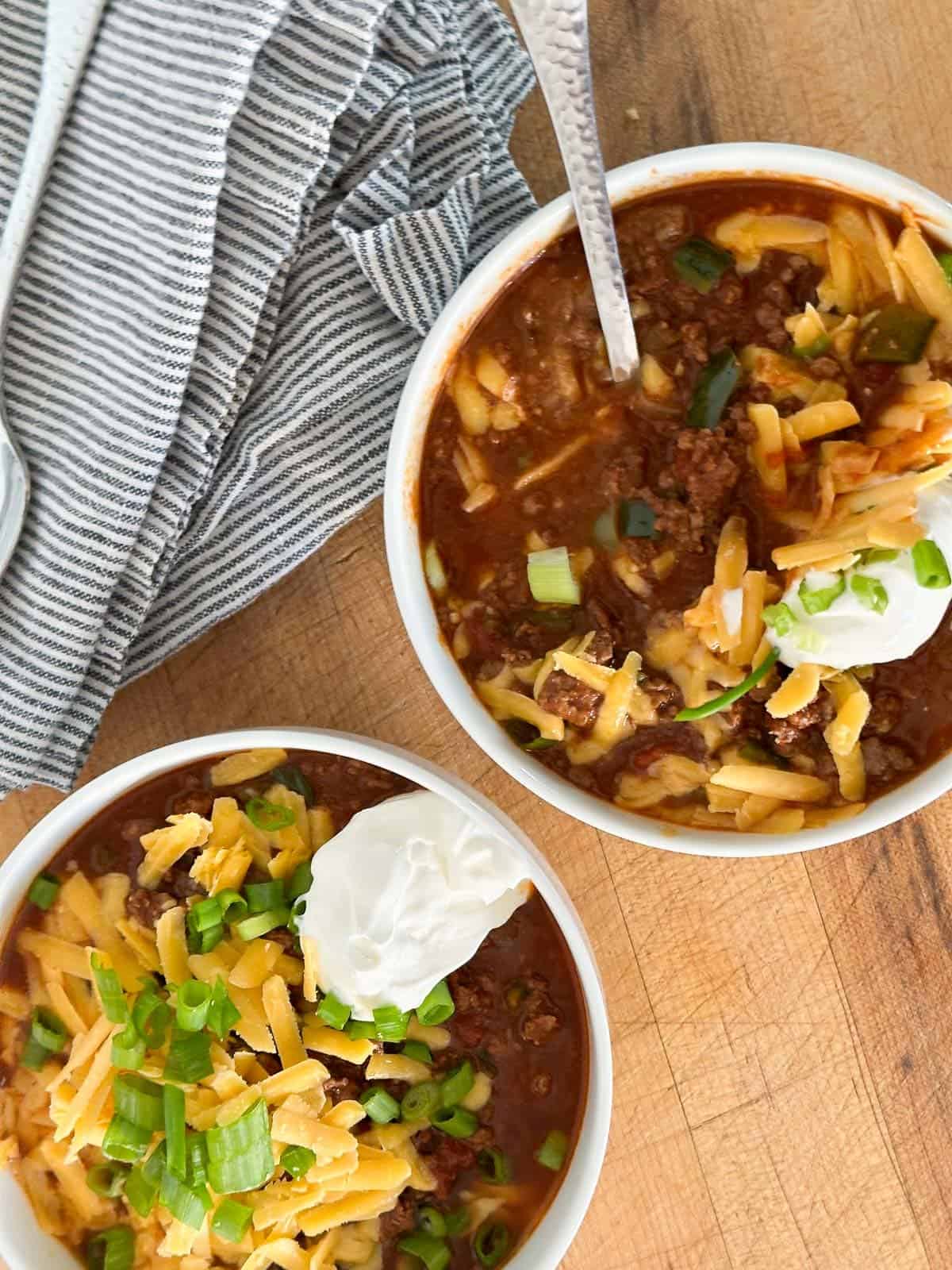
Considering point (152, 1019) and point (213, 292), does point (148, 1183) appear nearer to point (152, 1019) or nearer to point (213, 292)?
point (152, 1019)

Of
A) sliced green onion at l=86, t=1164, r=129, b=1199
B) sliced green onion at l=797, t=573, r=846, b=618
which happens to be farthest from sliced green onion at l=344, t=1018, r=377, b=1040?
sliced green onion at l=797, t=573, r=846, b=618

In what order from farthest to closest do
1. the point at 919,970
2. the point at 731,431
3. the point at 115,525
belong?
1. the point at 919,970
2. the point at 115,525
3. the point at 731,431

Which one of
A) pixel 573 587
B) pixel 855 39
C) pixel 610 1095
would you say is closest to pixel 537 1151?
pixel 610 1095

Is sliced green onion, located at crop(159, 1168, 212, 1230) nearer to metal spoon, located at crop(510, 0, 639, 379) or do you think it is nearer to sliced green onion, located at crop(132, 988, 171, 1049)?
sliced green onion, located at crop(132, 988, 171, 1049)

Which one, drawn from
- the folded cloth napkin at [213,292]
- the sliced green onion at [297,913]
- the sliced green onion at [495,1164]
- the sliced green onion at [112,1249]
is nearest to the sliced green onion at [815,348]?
the folded cloth napkin at [213,292]

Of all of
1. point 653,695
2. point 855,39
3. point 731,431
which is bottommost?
point 653,695

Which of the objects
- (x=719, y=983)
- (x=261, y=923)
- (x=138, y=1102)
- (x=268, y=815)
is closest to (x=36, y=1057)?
(x=138, y=1102)

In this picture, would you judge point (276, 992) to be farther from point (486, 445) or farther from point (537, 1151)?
point (486, 445)
